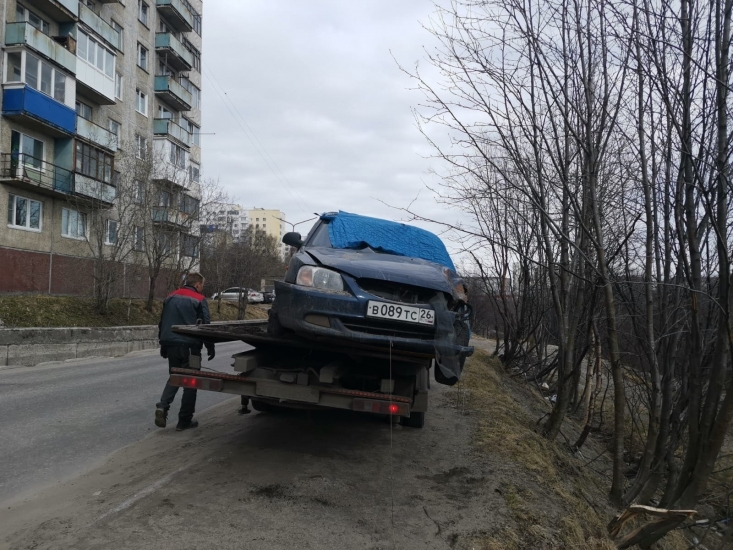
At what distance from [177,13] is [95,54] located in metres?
11.5

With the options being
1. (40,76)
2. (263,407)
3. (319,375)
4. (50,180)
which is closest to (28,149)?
(50,180)

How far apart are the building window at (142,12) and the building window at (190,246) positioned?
15.7 meters

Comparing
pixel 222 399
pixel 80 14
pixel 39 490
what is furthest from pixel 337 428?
pixel 80 14

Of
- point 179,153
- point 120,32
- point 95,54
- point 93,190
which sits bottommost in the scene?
point 93,190

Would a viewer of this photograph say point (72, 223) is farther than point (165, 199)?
Yes

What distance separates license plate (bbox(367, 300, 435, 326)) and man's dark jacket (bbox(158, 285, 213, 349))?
2.79 metres

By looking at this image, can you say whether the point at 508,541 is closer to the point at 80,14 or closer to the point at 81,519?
the point at 81,519

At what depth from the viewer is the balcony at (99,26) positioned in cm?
2773

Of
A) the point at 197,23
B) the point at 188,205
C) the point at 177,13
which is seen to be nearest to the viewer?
the point at 188,205

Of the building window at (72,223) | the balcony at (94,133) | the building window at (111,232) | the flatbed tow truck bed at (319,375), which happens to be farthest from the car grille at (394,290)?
the balcony at (94,133)

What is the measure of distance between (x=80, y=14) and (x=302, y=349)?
95.2 ft

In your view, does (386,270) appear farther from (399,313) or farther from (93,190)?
(93,190)

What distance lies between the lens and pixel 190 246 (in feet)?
97.3

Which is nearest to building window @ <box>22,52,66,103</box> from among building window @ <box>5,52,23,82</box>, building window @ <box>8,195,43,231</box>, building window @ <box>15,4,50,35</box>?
building window @ <box>5,52,23,82</box>
